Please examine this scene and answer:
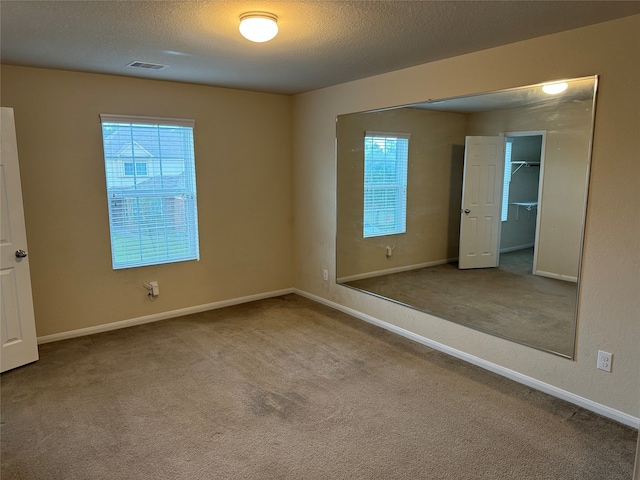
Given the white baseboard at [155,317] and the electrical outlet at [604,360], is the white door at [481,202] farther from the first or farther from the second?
the white baseboard at [155,317]

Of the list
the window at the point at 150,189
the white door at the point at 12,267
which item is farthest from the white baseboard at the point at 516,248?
the white door at the point at 12,267

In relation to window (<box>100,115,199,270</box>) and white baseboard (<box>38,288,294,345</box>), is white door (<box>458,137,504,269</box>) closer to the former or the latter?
white baseboard (<box>38,288,294,345</box>)

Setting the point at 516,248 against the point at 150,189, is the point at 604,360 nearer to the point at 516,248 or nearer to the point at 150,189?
the point at 516,248

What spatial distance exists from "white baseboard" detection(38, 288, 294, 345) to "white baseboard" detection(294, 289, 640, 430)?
1.15 metres

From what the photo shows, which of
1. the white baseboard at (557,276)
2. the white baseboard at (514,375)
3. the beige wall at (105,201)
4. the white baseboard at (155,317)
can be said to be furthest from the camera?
the white baseboard at (155,317)

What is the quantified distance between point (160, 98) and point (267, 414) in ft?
10.2

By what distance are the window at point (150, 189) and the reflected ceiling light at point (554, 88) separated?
317 centimetres

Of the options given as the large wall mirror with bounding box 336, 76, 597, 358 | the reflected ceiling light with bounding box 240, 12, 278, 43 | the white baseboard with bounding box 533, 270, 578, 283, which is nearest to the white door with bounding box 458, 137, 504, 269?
the large wall mirror with bounding box 336, 76, 597, 358

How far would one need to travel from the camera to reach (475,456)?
7.41 feet

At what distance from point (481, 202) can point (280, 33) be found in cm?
204

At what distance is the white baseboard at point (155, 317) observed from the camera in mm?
3854

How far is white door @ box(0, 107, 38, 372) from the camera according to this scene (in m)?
3.12

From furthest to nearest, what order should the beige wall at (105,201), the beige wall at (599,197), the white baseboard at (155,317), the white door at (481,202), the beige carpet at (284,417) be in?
1. the white baseboard at (155,317)
2. the beige wall at (105,201)
3. the white door at (481,202)
4. the beige wall at (599,197)
5. the beige carpet at (284,417)

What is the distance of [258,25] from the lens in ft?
7.48
